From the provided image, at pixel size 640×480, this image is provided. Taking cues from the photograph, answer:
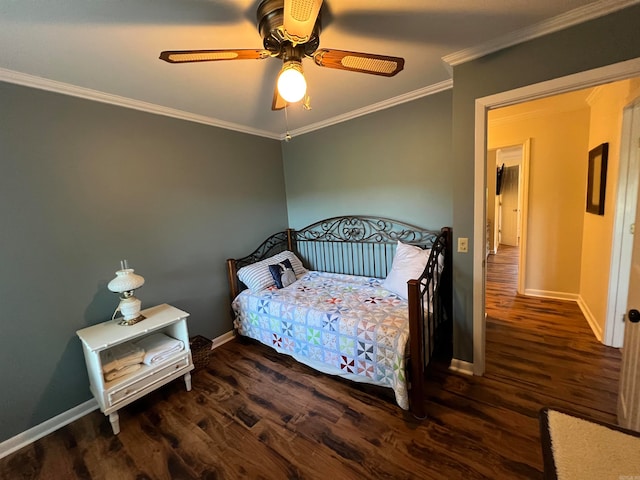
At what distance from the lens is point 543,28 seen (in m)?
1.54

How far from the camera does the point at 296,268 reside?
3.28m

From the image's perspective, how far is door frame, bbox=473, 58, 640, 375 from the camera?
4.75 ft

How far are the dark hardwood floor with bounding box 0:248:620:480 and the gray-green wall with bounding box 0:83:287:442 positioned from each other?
1.66ft

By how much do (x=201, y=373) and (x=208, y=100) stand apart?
8.01 ft

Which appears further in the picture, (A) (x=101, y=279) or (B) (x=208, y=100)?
(B) (x=208, y=100)

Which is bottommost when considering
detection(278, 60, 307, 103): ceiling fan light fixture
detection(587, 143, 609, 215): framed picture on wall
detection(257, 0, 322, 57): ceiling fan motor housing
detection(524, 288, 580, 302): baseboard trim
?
detection(524, 288, 580, 302): baseboard trim

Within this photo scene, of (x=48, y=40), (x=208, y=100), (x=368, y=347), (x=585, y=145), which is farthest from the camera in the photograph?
(x=585, y=145)

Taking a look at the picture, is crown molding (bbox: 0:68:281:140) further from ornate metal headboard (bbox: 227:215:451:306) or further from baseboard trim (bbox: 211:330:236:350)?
baseboard trim (bbox: 211:330:236:350)

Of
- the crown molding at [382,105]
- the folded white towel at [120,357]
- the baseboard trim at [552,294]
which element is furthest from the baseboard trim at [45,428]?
the baseboard trim at [552,294]

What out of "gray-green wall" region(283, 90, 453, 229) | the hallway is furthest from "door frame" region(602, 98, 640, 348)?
"gray-green wall" region(283, 90, 453, 229)

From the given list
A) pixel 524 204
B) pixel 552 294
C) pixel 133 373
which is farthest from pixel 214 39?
pixel 552 294

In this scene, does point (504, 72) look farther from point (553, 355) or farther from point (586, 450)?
point (553, 355)

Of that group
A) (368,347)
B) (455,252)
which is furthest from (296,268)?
(455,252)

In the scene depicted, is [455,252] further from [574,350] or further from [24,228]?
[24,228]
